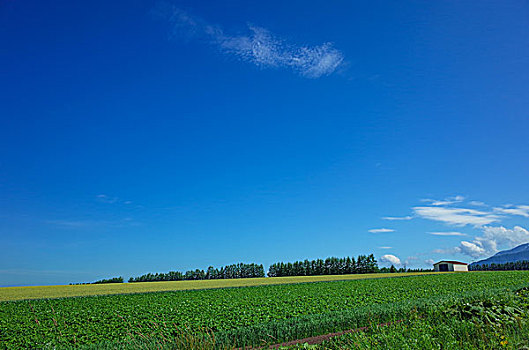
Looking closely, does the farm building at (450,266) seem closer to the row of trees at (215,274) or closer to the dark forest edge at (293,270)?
the dark forest edge at (293,270)

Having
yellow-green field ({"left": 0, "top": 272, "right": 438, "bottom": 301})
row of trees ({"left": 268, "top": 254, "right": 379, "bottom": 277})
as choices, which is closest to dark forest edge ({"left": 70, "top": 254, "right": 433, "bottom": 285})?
row of trees ({"left": 268, "top": 254, "right": 379, "bottom": 277})

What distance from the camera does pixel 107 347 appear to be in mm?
12273

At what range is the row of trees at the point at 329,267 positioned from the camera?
101250 mm

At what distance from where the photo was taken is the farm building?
8631cm

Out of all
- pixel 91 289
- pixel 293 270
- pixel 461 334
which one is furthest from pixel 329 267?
pixel 461 334

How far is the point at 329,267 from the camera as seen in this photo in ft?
346

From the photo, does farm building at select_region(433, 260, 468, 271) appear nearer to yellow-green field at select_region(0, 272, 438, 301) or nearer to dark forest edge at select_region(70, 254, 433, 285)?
dark forest edge at select_region(70, 254, 433, 285)

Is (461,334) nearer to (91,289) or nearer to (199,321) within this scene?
(199,321)

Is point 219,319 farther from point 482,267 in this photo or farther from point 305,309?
point 482,267

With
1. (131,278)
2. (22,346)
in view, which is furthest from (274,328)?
(131,278)

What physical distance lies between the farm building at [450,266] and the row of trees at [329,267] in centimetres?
1692

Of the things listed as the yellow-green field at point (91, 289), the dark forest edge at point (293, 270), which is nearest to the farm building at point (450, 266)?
the dark forest edge at point (293, 270)

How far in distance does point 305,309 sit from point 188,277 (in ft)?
307

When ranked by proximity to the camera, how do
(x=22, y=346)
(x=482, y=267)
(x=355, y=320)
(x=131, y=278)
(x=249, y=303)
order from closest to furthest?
1. (x=22, y=346)
2. (x=355, y=320)
3. (x=249, y=303)
4. (x=131, y=278)
5. (x=482, y=267)
